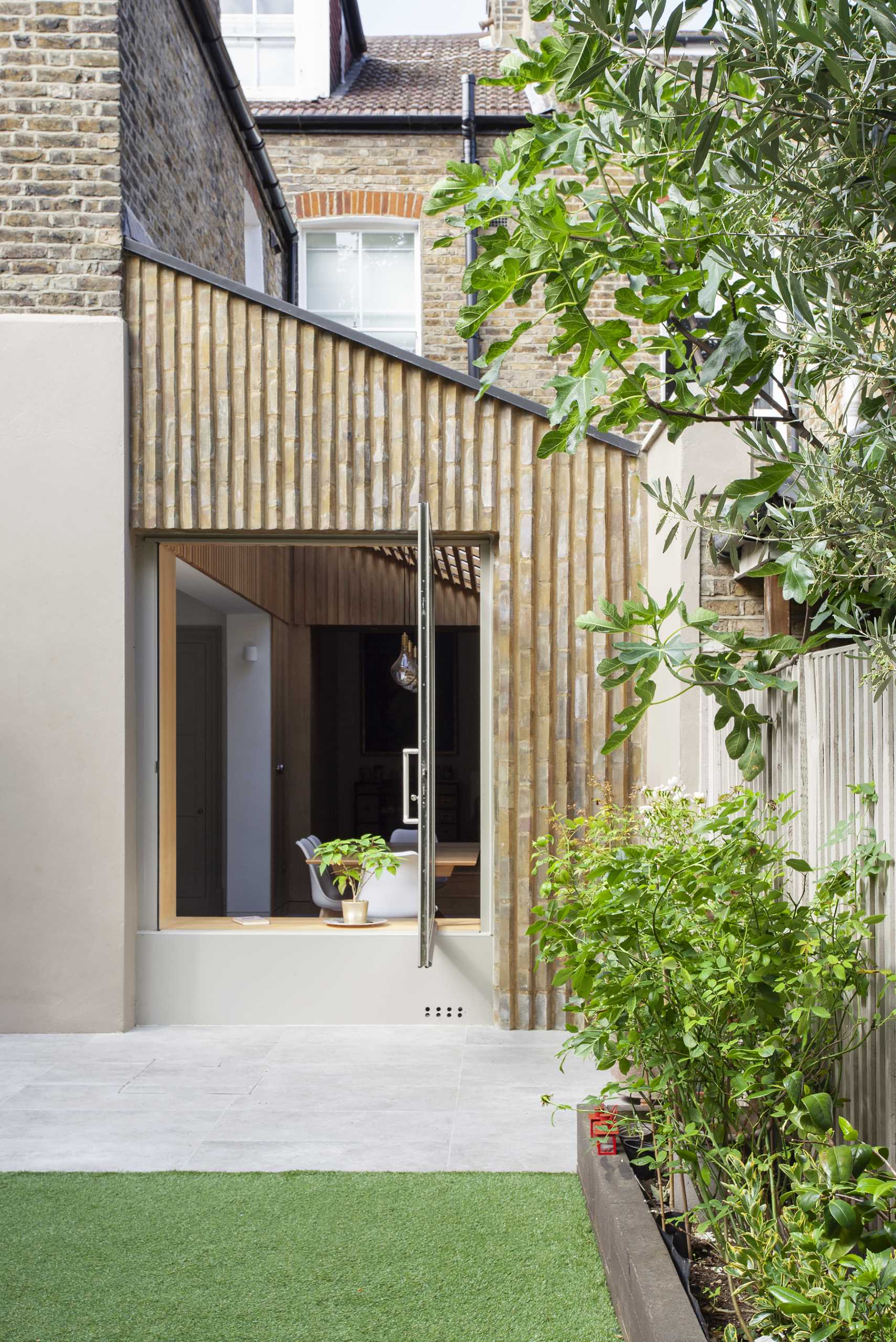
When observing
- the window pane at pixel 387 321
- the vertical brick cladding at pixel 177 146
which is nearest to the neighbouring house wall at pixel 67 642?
the vertical brick cladding at pixel 177 146

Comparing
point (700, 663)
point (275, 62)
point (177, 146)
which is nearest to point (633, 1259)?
point (700, 663)

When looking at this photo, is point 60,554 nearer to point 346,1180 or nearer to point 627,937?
point 346,1180

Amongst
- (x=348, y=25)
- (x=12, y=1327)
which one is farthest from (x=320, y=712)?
(x=12, y=1327)

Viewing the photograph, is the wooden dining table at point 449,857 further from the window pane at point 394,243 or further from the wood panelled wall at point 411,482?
the window pane at point 394,243

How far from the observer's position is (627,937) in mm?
2760

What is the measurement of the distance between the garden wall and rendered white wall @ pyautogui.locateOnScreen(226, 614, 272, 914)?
6673 millimetres

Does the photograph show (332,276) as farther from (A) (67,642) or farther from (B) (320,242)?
(A) (67,642)

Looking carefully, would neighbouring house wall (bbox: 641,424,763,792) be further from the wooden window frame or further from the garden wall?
→ the garden wall

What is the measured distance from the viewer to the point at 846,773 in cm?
292

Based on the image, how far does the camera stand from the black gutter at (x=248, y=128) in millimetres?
7422

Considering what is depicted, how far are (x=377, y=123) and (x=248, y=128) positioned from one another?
1.59 metres

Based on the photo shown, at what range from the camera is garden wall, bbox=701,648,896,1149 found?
2.62m

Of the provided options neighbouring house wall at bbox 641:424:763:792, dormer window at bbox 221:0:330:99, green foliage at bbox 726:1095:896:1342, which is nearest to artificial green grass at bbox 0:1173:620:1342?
green foliage at bbox 726:1095:896:1342

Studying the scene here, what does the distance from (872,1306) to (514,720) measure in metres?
4.25
